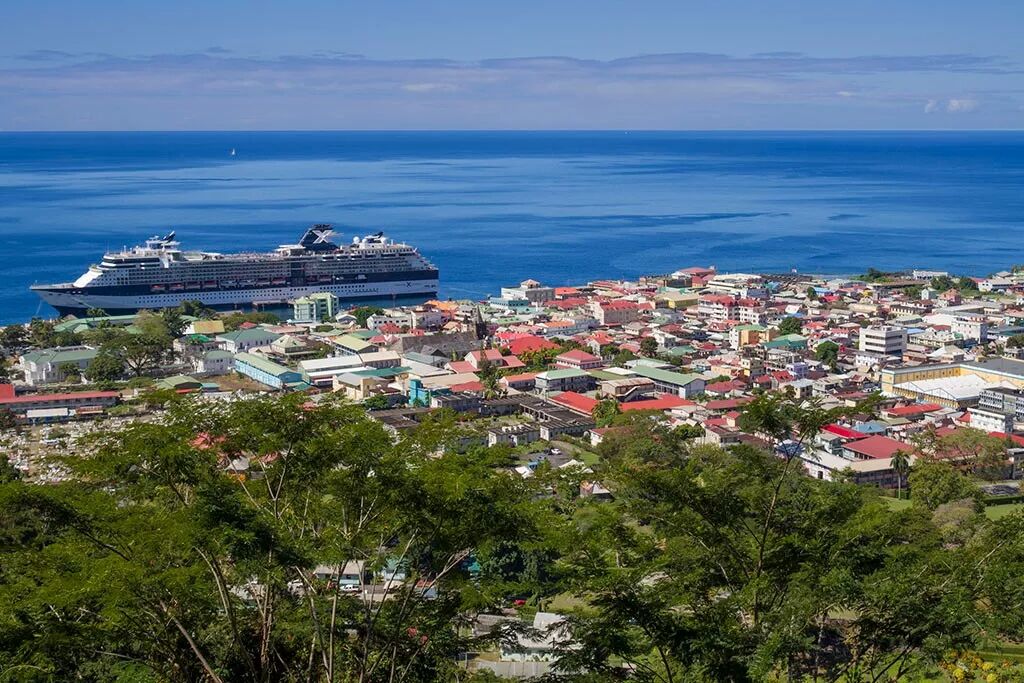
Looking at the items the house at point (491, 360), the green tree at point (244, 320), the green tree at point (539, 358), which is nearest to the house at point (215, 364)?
the green tree at point (244, 320)

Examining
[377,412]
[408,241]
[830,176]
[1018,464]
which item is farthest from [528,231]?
[830,176]

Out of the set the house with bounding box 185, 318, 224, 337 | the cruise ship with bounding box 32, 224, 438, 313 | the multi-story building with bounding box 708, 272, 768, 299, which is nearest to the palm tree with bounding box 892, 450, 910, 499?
the multi-story building with bounding box 708, 272, 768, 299

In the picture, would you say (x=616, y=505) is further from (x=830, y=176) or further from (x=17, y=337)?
(x=830, y=176)

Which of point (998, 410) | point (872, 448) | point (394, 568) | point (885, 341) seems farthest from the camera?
point (885, 341)

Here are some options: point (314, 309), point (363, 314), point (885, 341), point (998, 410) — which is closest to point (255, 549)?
point (998, 410)

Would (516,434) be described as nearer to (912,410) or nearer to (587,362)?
(587,362)

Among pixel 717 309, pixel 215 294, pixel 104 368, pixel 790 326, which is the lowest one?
pixel 215 294

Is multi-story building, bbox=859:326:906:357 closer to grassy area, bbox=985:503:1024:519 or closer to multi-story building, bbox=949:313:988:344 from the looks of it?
multi-story building, bbox=949:313:988:344
